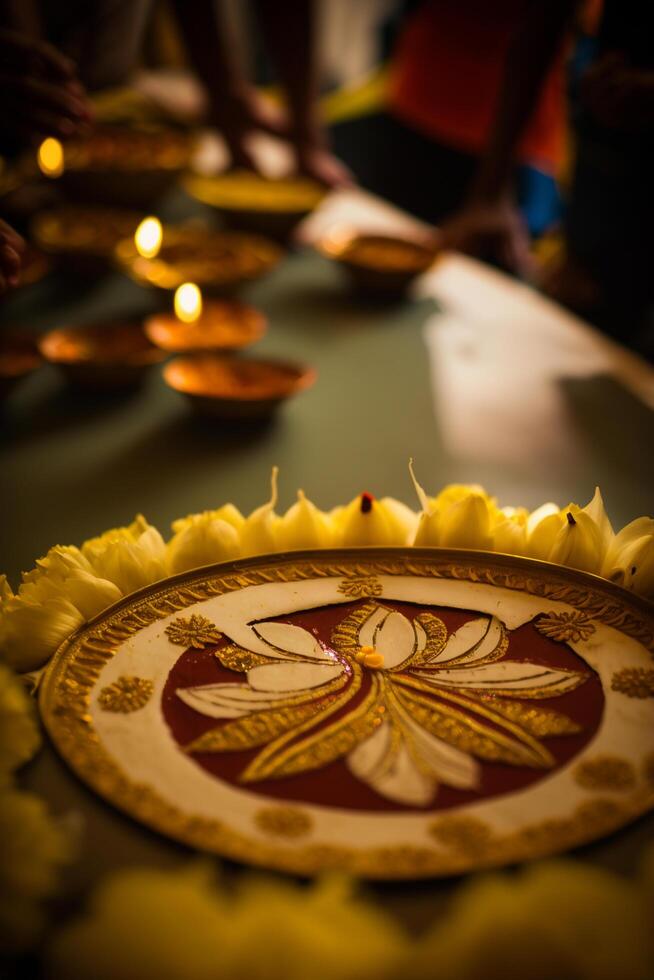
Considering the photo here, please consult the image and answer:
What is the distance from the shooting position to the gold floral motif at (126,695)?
23.7 inches

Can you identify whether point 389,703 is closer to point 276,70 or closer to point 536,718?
point 536,718

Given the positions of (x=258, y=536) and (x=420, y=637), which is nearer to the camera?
(x=420, y=637)

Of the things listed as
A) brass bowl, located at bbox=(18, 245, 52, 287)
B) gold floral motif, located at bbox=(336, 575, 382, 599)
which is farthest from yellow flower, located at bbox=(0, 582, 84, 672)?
brass bowl, located at bbox=(18, 245, 52, 287)

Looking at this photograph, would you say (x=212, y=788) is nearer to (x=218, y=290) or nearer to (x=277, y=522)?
(x=277, y=522)

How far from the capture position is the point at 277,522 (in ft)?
2.61

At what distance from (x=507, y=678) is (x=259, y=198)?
5.65 feet

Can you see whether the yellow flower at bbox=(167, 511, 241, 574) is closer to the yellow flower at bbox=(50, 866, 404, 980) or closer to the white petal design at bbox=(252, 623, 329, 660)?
the white petal design at bbox=(252, 623, 329, 660)

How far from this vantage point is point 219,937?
417 millimetres

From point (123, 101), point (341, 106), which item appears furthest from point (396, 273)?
point (341, 106)

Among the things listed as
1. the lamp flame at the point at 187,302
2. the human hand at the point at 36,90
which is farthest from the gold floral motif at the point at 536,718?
the human hand at the point at 36,90

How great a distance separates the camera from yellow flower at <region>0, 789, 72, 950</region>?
45cm

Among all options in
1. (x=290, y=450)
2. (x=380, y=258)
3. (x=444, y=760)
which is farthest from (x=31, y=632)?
(x=380, y=258)

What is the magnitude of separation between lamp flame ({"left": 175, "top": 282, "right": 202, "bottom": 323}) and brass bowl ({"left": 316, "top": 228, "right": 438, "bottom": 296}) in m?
0.40

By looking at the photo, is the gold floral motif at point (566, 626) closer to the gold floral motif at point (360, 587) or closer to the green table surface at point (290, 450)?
the gold floral motif at point (360, 587)
